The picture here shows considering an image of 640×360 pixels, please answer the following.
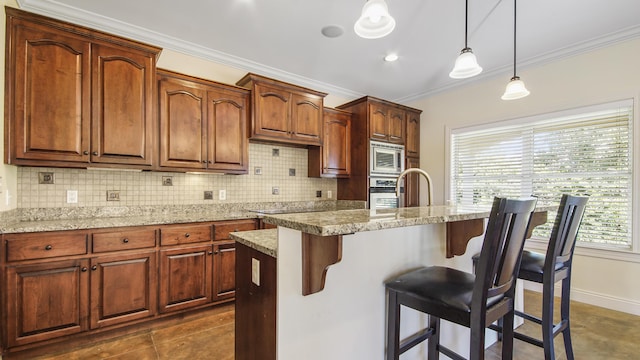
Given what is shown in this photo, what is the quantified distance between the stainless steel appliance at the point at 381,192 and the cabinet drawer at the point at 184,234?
7.25 feet

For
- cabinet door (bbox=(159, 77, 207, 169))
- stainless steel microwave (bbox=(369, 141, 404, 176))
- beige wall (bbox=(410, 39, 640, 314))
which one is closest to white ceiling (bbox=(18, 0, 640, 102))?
beige wall (bbox=(410, 39, 640, 314))

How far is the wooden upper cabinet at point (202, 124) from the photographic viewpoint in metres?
2.68

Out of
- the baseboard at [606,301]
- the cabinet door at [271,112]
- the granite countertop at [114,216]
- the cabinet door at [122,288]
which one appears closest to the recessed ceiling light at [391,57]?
the cabinet door at [271,112]

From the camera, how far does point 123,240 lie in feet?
7.22

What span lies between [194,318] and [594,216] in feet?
13.4

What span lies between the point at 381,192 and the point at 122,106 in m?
3.15

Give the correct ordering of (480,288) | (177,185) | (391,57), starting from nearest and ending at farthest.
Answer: (480,288), (177,185), (391,57)

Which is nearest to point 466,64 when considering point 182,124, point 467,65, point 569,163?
point 467,65

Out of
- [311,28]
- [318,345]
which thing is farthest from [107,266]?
[311,28]

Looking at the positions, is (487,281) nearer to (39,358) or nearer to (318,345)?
(318,345)

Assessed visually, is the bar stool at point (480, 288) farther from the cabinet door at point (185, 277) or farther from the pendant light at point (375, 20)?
the cabinet door at point (185, 277)

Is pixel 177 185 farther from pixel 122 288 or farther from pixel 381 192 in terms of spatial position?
pixel 381 192

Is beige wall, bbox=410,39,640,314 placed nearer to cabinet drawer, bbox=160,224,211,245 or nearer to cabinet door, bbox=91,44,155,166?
cabinet drawer, bbox=160,224,211,245

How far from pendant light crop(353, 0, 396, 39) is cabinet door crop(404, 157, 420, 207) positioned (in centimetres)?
299
